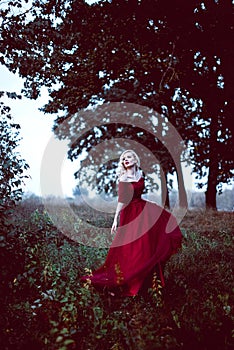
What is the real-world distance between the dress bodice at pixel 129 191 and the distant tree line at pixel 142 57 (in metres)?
4.02

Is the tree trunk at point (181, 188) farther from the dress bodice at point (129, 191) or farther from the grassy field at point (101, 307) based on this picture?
the dress bodice at point (129, 191)

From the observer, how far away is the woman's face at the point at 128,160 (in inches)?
331

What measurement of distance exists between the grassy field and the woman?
302 mm

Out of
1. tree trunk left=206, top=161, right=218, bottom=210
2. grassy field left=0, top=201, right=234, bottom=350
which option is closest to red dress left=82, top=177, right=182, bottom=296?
grassy field left=0, top=201, right=234, bottom=350

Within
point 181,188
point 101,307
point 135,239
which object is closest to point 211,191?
point 181,188

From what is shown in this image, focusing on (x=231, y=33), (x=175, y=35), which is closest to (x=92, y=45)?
(x=175, y=35)

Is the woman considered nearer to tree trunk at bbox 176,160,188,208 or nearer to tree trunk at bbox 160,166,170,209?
tree trunk at bbox 176,160,188,208

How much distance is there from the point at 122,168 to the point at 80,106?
14.6 metres

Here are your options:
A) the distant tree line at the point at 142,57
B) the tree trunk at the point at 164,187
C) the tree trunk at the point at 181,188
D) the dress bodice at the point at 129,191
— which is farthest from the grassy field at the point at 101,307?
the tree trunk at the point at 164,187

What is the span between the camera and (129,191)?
8398mm

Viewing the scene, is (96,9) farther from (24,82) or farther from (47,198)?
(47,198)

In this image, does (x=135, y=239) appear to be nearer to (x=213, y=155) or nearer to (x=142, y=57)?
(x=142, y=57)

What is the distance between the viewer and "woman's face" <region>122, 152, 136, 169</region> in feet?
27.6

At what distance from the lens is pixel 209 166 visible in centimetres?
2212
